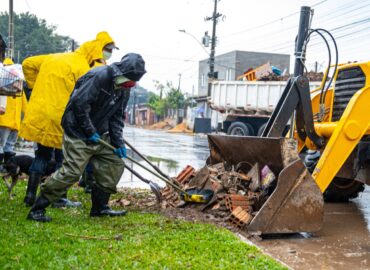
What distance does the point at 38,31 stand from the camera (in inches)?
2248

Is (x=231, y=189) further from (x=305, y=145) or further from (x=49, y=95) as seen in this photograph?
(x=49, y=95)

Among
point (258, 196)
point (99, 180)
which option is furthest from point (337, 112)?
point (99, 180)

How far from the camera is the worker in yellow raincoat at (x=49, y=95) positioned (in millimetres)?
5344

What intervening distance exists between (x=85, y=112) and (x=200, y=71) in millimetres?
46542

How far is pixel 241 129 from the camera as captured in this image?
19438 mm

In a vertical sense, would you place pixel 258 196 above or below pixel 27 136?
below

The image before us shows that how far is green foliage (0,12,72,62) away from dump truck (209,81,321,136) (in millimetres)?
39237

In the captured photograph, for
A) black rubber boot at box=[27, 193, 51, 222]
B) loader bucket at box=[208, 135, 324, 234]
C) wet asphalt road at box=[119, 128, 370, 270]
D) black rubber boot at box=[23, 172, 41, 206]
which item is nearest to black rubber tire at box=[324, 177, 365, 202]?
wet asphalt road at box=[119, 128, 370, 270]

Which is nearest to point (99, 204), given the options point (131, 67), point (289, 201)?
point (131, 67)

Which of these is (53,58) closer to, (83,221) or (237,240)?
(83,221)

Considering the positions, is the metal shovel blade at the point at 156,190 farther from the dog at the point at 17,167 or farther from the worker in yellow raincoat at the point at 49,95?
the dog at the point at 17,167

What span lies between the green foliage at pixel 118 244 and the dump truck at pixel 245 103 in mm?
13689

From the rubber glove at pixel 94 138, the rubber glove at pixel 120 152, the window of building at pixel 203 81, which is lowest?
the rubber glove at pixel 120 152

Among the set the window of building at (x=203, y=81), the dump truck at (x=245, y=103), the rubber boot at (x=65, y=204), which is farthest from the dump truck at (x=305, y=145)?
the window of building at (x=203, y=81)
